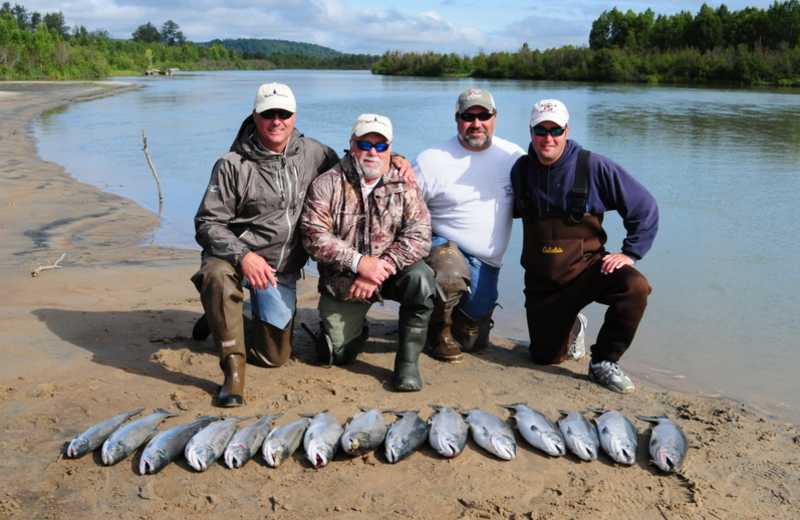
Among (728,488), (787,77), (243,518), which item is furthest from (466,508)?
(787,77)

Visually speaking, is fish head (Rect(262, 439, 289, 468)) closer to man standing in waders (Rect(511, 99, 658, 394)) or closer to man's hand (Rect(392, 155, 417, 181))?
man's hand (Rect(392, 155, 417, 181))

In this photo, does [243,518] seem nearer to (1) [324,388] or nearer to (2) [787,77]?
(1) [324,388]

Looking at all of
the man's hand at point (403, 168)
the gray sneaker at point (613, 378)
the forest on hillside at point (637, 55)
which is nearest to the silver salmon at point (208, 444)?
the man's hand at point (403, 168)

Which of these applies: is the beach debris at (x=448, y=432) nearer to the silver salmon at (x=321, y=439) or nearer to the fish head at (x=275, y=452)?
the silver salmon at (x=321, y=439)

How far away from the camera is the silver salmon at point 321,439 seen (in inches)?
143

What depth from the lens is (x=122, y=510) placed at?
10.5 feet

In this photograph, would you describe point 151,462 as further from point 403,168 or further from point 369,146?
point 403,168

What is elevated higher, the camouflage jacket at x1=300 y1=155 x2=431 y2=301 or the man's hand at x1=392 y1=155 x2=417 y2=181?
the man's hand at x1=392 y1=155 x2=417 y2=181

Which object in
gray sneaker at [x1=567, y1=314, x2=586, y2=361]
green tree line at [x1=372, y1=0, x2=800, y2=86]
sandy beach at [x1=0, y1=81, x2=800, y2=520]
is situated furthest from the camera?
green tree line at [x1=372, y1=0, x2=800, y2=86]

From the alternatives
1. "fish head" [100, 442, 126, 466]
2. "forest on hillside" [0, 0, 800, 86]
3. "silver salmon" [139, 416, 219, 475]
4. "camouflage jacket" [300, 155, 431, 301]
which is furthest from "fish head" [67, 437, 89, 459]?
"forest on hillside" [0, 0, 800, 86]

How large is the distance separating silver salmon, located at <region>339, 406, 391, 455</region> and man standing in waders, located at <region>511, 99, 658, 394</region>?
65.9 inches

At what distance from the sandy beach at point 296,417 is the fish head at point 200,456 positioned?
0.05 metres

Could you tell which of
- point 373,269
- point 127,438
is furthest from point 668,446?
point 127,438

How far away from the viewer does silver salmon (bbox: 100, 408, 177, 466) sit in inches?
142
